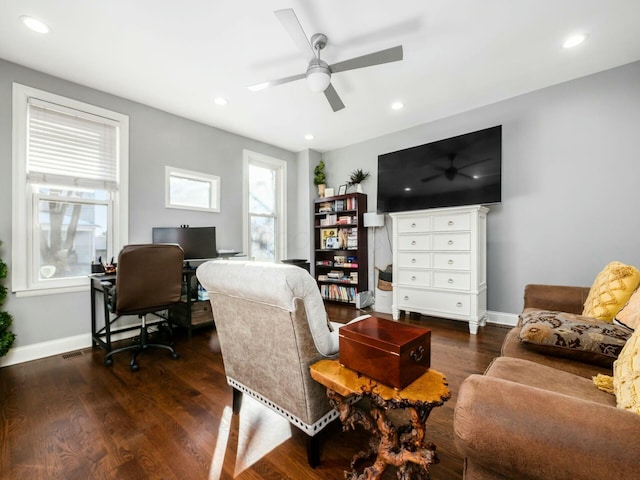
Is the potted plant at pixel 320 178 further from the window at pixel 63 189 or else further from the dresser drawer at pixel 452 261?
the window at pixel 63 189

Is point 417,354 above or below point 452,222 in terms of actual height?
below

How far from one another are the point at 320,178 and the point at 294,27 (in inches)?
122

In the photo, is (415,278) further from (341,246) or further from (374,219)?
(341,246)

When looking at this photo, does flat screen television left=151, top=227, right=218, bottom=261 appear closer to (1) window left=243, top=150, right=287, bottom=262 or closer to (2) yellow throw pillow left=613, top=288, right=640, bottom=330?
(1) window left=243, top=150, right=287, bottom=262

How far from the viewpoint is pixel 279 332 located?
124cm

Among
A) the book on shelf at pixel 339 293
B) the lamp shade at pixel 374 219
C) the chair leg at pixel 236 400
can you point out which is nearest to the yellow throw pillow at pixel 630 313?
the chair leg at pixel 236 400

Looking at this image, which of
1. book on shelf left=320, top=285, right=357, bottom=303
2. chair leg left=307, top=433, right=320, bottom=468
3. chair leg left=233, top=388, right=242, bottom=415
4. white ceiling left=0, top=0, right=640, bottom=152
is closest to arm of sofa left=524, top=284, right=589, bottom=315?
chair leg left=307, top=433, right=320, bottom=468

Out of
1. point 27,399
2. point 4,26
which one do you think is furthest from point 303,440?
point 4,26

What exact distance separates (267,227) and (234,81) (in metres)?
2.32

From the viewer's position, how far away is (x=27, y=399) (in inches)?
74.0

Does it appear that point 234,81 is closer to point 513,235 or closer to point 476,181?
point 476,181

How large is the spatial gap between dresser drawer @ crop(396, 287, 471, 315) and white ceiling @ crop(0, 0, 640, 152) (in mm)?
2311

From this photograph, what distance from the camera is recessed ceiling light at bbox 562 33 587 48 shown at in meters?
2.27

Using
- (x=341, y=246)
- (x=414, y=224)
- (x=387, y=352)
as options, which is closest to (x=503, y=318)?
(x=414, y=224)
